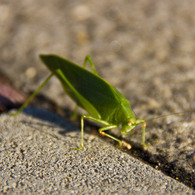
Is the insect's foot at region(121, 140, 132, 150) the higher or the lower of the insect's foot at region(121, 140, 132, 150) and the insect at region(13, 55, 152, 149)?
the lower

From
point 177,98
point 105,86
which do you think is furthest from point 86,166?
point 177,98

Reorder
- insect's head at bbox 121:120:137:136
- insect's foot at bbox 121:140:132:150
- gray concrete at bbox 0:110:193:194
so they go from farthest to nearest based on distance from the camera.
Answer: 1. insect's head at bbox 121:120:137:136
2. insect's foot at bbox 121:140:132:150
3. gray concrete at bbox 0:110:193:194

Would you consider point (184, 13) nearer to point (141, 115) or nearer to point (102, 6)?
point (102, 6)

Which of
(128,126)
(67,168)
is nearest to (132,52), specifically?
(128,126)

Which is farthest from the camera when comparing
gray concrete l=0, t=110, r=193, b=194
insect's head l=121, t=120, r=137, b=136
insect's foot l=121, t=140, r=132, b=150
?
insect's head l=121, t=120, r=137, b=136

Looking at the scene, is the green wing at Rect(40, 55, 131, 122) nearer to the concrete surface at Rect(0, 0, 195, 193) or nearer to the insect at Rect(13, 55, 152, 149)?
the insect at Rect(13, 55, 152, 149)

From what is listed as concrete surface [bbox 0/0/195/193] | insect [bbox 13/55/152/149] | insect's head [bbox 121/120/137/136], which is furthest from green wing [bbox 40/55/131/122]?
concrete surface [bbox 0/0/195/193]

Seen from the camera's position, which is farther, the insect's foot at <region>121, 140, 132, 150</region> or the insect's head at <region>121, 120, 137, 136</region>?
the insect's head at <region>121, 120, 137, 136</region>

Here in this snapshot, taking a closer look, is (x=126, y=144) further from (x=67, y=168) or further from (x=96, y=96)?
(x=67, y=168)
